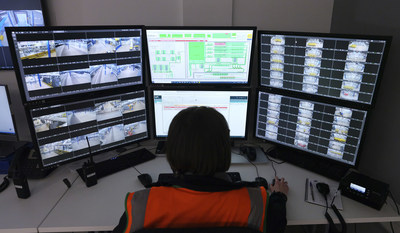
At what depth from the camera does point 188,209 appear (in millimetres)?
968

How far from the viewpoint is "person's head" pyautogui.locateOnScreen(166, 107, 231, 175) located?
3.33ft

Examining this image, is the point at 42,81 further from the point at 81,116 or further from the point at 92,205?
the point at 92,205

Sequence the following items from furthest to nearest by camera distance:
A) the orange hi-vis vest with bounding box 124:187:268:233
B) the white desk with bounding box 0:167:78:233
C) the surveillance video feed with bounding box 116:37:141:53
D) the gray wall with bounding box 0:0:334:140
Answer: the gray wall with bounding box 0:0:334:140 < the surveillance video feed with bounding box 116:37:141:53 < the white desk with bounding box 0:167:78:233 < the orange hi-vis vest with bounding box 124:187:268:233

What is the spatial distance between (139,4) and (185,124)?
4.07 ft

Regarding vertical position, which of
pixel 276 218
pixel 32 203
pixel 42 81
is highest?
pixel 42 81

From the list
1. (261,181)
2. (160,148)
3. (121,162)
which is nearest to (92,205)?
(121,162)

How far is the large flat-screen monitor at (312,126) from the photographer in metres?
1.60

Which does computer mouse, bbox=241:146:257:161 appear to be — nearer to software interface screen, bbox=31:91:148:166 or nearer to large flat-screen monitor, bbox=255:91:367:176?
large flat-screen monitor, bbox=255:91:367:176

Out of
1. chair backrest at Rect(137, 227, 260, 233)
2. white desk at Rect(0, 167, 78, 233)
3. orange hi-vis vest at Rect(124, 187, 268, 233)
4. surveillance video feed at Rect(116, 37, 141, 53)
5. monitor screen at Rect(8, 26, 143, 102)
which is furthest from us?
surveillance video feed at Rect(116, 37, 141, 53)

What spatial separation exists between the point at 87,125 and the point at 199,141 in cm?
94

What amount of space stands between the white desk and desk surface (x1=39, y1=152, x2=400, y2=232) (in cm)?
4

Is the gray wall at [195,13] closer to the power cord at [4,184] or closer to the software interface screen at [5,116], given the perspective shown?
the software interface screen at [5,116]

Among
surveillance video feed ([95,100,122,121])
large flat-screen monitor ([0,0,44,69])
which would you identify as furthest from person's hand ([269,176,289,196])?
large flat-screen monitor ([0,0,44,69])

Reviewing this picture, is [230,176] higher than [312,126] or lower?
lower
